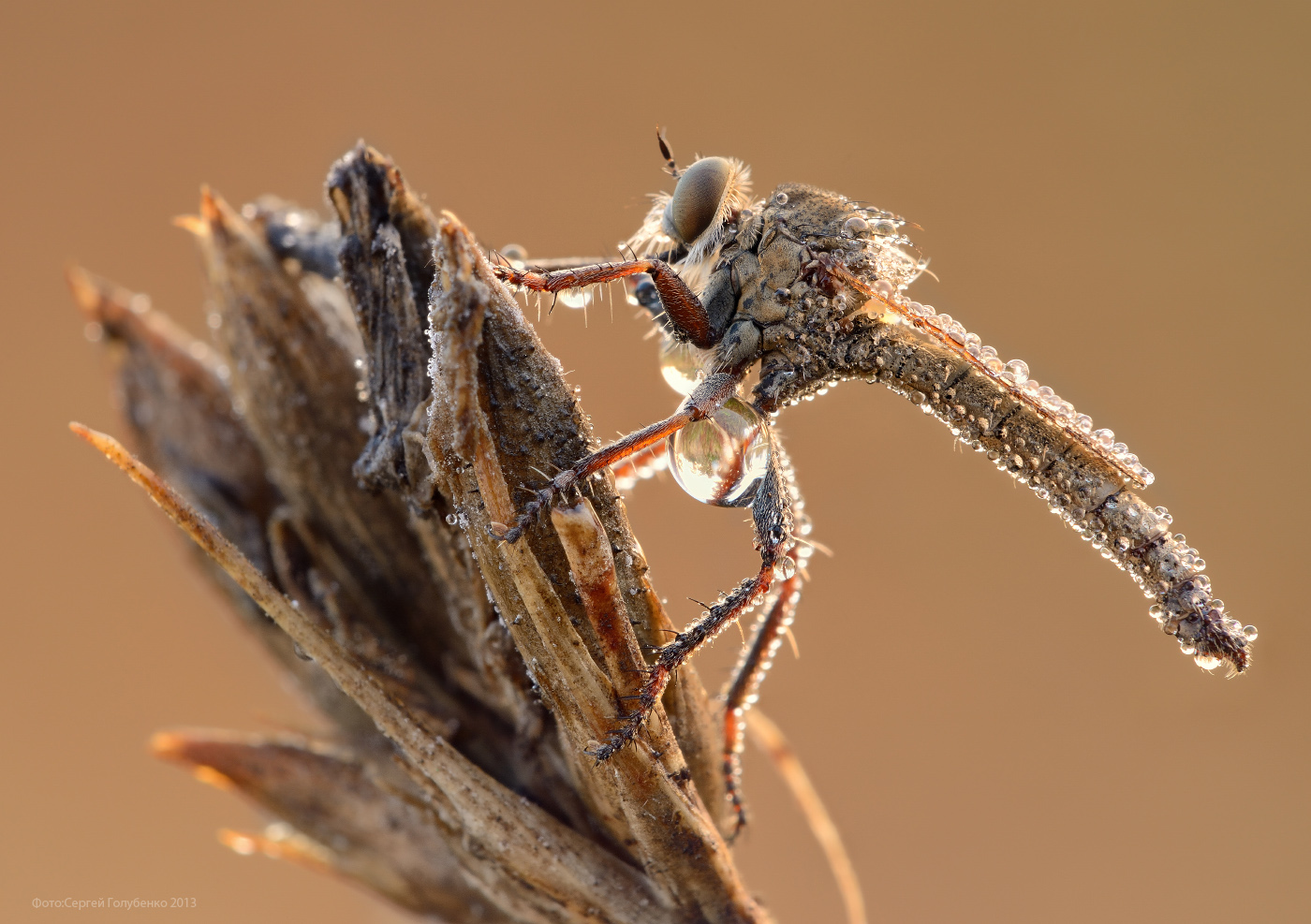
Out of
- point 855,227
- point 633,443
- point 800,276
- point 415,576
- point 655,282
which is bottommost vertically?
point 415,576

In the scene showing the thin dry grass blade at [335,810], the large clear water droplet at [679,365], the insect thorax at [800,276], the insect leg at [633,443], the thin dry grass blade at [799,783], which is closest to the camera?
the insect leg at [633,443]

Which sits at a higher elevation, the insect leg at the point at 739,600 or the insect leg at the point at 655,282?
the insect leg at the point at 655,282

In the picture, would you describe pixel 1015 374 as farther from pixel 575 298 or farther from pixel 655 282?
pixel 575 298

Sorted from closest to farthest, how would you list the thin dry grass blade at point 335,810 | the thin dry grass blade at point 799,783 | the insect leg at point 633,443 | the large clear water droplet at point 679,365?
the insect leg at point 633,443, the thin dry grass blade at point 335,810, the thin dry grass blade at point 799,783, the large clear water droplet at point 679,365

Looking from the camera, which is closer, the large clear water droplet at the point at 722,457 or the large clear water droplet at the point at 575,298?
the large clear water droplet at the point at 722,457

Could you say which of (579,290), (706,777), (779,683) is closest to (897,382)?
(579,290)

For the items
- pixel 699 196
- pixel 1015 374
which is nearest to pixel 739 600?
pixel 1015 374

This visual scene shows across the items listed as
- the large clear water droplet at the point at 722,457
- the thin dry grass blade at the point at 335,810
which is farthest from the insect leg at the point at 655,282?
the thin dry grass blade at the point at 335,810

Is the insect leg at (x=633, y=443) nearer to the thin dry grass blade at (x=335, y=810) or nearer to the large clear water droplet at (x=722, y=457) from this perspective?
the large clear water droplet at (x=722, y=457)
